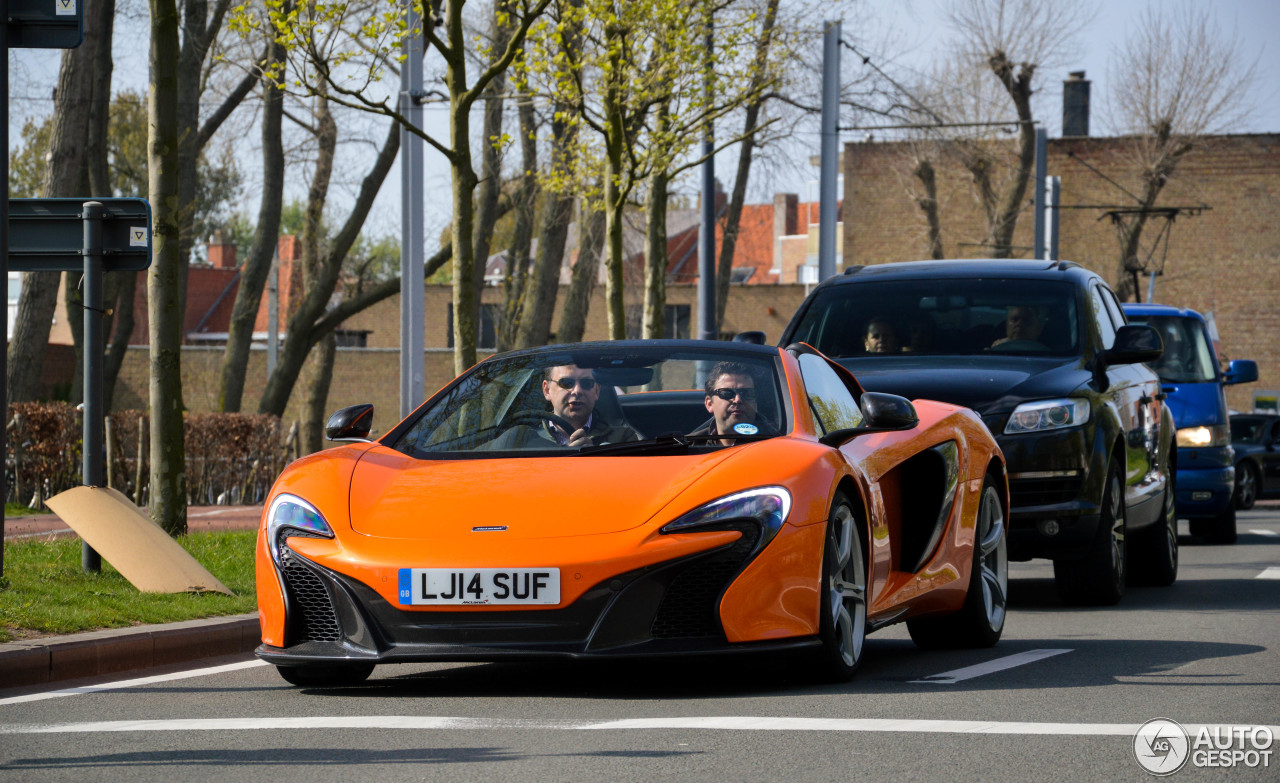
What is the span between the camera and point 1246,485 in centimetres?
2509

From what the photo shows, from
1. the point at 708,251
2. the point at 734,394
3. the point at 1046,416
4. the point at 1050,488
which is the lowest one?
the point at 1050,488

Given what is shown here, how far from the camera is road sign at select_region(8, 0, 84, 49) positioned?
8.73 metres

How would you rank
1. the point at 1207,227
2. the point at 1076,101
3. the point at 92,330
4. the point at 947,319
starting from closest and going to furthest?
the point at 92,330, the point at 947,319, the point at 1207,227, the point at 1076,101

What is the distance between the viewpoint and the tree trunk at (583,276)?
105ft

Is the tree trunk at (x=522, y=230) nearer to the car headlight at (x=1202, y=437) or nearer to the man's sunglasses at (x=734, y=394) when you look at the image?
the car headlight at (x=1202, y=437)

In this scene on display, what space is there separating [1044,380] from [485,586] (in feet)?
15.7

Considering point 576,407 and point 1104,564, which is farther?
point 1104,564

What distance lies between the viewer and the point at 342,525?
5.99 m

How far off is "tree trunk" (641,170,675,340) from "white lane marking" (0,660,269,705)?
1409 centimetres

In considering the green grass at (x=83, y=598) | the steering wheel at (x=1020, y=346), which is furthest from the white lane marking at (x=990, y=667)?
the green grass at (x=83, y=598)

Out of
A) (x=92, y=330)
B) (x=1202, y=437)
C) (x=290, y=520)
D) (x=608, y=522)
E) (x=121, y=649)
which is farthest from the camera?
(x=1202, y=437)

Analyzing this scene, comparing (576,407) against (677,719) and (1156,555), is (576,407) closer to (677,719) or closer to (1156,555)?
(677,719)

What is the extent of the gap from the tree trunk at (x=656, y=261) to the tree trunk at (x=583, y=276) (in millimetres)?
8034

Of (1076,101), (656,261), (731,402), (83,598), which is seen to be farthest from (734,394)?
(1076,101)
